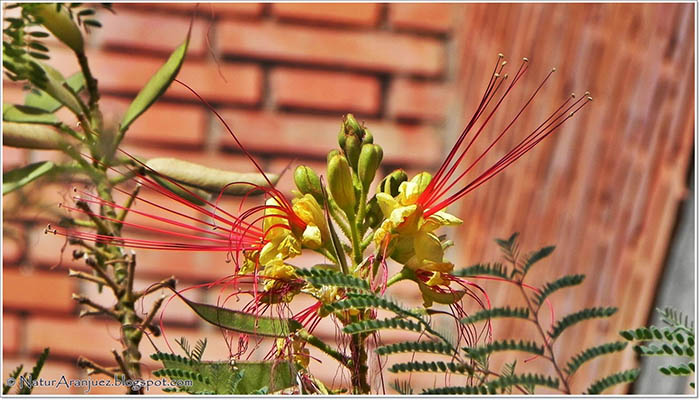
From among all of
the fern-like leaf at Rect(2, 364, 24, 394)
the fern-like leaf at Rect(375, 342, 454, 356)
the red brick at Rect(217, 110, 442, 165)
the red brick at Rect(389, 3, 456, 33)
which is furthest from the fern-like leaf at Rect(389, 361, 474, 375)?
the red brick at Rect(389, 3, 456, 33)

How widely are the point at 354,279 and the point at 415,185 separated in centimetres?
5

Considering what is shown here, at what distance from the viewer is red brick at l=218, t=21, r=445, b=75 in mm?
1688

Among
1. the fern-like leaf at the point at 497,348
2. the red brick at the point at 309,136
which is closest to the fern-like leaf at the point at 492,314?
the fern-like leaf at the point at 497,348

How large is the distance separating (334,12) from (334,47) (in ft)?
0.22

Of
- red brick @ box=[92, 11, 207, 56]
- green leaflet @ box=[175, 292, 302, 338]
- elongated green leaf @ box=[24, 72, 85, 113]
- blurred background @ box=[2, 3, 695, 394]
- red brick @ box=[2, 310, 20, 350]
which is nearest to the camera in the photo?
green leaflet @ box=[175, 292, 302, 338]

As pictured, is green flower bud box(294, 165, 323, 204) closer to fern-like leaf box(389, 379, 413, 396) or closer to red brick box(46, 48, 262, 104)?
fern-like leaf box(389, 379, 413, 396)

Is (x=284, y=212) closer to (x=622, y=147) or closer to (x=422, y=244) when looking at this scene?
(x=422, y=244)

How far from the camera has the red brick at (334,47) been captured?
1.69m

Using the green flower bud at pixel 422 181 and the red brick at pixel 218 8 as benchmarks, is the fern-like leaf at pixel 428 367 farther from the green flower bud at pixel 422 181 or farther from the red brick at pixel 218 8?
the red brick at pixel 218 8

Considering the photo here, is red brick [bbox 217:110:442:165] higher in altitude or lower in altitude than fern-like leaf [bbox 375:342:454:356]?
higher

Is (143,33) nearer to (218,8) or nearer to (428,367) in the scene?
(218,8)

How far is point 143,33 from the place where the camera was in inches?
66.7

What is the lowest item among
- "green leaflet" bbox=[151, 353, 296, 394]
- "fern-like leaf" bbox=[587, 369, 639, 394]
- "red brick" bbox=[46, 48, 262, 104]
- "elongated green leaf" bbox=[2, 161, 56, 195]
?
"green leaflet" bbox=[151, 353, 296, 394]

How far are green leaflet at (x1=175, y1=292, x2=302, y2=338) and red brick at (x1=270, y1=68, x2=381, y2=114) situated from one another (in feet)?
4.72
